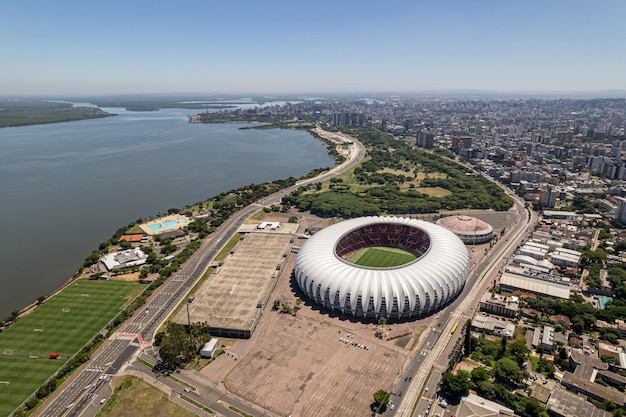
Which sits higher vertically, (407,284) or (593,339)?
(407,284)

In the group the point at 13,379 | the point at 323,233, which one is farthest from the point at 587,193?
the point at 13,379

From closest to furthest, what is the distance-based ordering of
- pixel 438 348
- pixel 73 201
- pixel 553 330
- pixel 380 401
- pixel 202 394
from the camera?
pixel 380 401 → pixel 202 394 → pixel 438 348 → pixel 553 330 → pixel 73 201

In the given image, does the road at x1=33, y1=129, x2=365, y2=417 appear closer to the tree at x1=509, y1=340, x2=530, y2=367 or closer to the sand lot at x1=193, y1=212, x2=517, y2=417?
the sand lot at x1=193, y1=212, x2=517, y2=417

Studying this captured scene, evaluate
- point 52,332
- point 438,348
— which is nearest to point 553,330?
point 438,348

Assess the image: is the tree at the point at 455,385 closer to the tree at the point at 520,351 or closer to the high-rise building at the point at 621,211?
the tree at the point at 520,351

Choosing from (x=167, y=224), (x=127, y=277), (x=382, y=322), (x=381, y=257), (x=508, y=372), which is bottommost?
(x=127, y=277)

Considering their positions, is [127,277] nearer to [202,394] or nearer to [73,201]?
[202,394]

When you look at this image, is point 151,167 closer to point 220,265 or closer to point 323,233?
point 220,265
